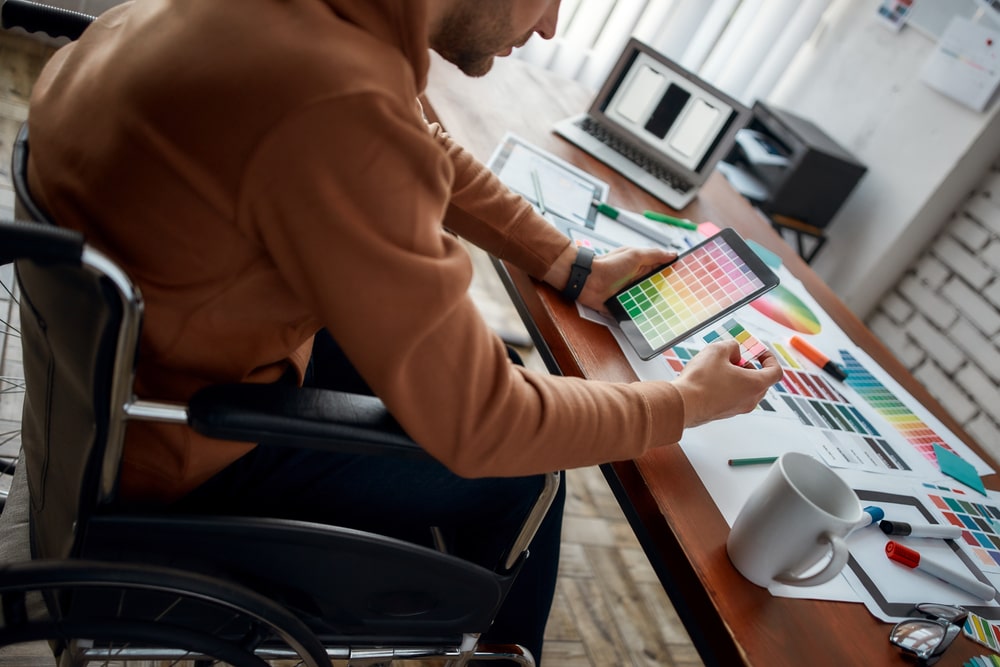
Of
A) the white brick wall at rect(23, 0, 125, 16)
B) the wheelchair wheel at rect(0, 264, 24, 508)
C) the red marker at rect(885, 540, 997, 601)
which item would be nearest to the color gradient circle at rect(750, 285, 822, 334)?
the red marker at rect(885, 540, 997, 601)

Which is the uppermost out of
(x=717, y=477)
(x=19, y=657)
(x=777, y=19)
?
(x=777, y=19)

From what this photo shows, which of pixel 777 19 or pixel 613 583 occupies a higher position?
pixel 777 19

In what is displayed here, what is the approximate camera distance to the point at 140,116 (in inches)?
23.2

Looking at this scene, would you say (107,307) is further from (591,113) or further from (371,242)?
(591,113)

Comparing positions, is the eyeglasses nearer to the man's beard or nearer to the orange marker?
the orange marker

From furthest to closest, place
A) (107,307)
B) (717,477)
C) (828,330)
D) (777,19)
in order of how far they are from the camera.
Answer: (777,19) → (828,330) → (717,477) → (107,307)

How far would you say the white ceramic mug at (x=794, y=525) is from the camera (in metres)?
0.68

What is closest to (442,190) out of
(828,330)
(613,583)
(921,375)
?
(828,330)

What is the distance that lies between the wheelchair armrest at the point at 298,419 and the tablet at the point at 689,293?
0.44 metres

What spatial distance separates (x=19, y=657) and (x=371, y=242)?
3.29 ft

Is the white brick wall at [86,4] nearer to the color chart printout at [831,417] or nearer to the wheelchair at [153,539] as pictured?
the wheelchair at [153,539]

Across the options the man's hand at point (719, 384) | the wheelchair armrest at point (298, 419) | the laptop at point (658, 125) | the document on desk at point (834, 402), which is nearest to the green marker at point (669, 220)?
the laptop at point (658, 125)

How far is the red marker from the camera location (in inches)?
33.5

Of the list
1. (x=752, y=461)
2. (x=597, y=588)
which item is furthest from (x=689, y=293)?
(x=597, y=588)
